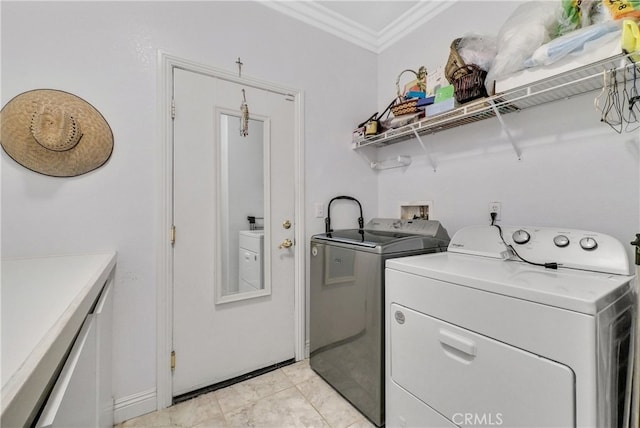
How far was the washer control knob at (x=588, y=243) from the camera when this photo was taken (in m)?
1.10

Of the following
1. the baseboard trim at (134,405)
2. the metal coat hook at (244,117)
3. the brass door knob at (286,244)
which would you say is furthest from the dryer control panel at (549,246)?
the baseboard trim at (134,405)

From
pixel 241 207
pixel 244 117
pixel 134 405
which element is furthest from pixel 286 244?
pixel 134 405

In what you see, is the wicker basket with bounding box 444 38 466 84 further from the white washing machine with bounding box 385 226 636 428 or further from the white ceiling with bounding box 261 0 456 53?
the white washing machine with bounding box 385 226 636 428

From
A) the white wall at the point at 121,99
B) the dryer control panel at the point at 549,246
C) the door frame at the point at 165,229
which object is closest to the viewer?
the dryer control panel at the point at 549,246

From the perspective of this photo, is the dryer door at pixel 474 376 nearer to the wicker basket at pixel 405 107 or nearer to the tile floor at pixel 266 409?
the tile floor at pixel 266 409

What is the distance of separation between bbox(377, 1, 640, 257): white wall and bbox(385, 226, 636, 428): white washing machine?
0.83 feet

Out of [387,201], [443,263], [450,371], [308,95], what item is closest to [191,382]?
[450,371]

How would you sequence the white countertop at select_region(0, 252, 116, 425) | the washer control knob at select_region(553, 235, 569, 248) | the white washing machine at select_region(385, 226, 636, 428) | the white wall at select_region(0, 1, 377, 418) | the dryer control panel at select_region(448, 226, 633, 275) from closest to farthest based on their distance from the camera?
1. the white countertop at select_region(0, 252, 116, 425)
2. the white washing machine at select_region(385, 226, 636, 428)
3. the dryer control panel at select_region(448, 226, 633, 275)
4. the washer control knob at select_region(553, 235, 569, 248)
5. the white wall at select_region(0, 1, 377, 418)

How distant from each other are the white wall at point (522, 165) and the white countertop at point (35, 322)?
6.26ft

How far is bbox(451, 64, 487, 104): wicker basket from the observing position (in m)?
1.47

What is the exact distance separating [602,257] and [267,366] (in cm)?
194

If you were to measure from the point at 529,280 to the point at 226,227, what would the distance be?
161 centimetres

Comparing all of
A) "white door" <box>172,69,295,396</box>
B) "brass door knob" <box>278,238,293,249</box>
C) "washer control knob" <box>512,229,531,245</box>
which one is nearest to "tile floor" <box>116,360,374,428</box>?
"white door" <box>172,69,295,396</box>

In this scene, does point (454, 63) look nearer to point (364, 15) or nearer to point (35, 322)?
point (364, 15)
